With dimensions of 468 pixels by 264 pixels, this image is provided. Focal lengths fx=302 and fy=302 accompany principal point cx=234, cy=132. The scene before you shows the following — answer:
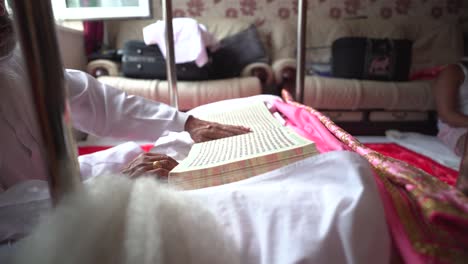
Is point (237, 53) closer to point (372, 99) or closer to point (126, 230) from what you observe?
point (372, 99)

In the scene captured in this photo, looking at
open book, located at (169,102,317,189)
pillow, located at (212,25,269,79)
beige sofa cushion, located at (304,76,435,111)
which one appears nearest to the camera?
open book, located at (169,102,317,189)

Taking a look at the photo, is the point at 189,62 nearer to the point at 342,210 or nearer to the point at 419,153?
the point at 419,153

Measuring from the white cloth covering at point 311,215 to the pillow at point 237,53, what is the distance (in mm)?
1961

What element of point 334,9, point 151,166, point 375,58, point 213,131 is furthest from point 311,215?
point 334,9

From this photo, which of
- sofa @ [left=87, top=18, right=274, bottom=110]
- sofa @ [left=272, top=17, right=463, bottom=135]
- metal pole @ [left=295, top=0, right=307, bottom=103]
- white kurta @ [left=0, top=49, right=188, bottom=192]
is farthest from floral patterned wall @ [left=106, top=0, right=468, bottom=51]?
white kurta @ [left=0, top=49, right=188, bottom=192]

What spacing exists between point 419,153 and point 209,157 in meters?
1.47

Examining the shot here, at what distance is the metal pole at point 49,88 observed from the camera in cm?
20

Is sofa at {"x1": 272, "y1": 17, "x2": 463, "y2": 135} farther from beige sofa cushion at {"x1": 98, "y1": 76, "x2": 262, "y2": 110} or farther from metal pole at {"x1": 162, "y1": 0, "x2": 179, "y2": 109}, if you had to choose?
metal pole at {"x1": 162, "y1": 0, "x2": 179, "y2": 109}

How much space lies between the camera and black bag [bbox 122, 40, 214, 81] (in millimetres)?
1967

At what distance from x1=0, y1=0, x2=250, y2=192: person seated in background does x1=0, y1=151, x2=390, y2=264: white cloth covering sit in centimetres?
18

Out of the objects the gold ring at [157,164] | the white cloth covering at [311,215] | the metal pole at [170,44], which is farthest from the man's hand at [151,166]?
the metal pole at [170,44]

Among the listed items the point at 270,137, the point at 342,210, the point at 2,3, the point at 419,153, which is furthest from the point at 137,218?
the point at 419,153

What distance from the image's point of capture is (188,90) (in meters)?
1.96

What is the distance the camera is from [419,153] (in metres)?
1.55
